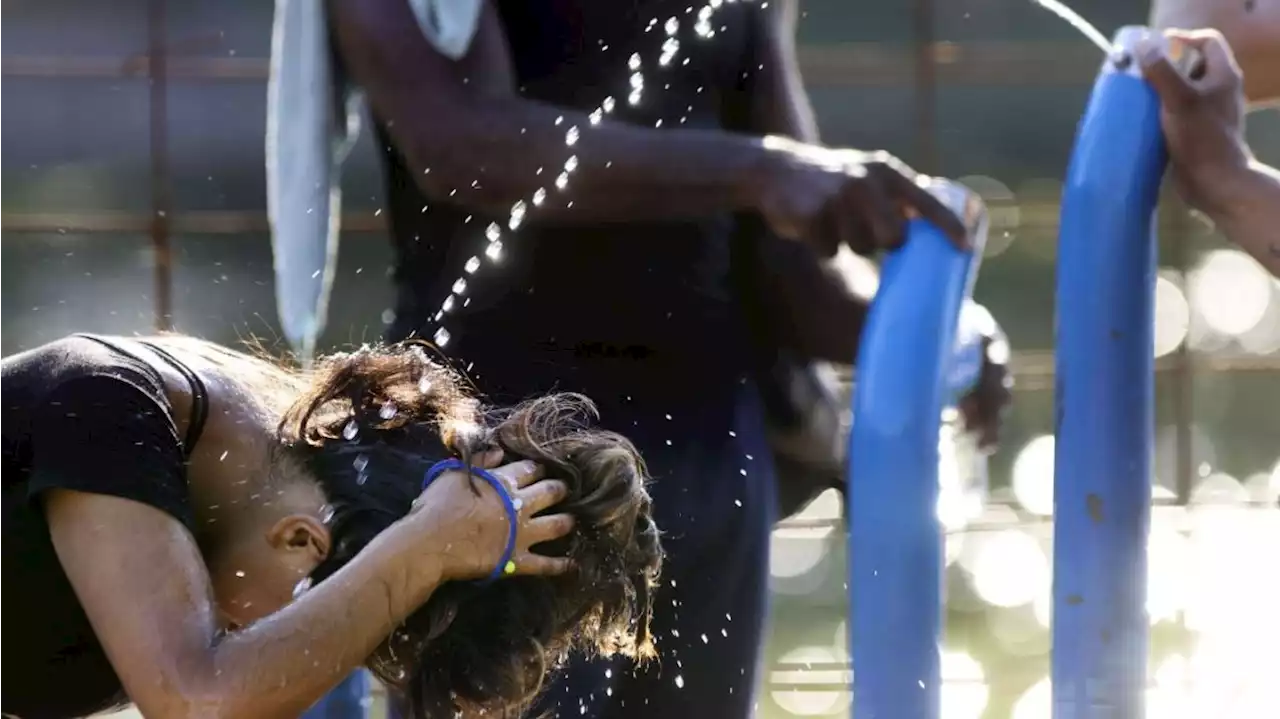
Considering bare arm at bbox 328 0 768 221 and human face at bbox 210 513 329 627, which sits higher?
bare arm at bbox 328 0 768 221

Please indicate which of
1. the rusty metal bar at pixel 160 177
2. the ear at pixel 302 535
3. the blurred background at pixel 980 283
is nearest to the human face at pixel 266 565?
the ear at pixel 302 535

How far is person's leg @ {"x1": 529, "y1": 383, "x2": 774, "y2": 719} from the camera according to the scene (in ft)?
5.43

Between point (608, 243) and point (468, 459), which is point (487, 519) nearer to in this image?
point (468, 459)

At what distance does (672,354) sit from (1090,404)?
18.3 inches

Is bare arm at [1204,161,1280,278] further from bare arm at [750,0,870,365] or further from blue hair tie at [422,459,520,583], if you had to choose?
blue hair tie at [422,459,520,583]

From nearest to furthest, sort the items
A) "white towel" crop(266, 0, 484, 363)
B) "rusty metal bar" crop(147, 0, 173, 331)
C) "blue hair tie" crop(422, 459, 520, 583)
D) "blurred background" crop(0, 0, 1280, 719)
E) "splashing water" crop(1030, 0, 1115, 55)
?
"blue hair tie" crop(422, 459, 520, 583), "splashing water" crop(1030, 0, 1115, 55), "white towel" crop(266, 0, 484, 363), "rusty metal bar" crop(147, 0, 173, 331), "blurred background" crop(0, 0, 1280, 719)

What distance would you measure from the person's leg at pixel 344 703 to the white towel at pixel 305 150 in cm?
31

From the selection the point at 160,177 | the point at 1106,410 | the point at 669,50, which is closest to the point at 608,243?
the point at 669,50

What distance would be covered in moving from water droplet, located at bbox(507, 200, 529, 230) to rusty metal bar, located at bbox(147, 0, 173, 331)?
2.25 m

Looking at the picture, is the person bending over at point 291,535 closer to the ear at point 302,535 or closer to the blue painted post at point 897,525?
the ear at point 302,535

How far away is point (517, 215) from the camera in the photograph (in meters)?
1.65

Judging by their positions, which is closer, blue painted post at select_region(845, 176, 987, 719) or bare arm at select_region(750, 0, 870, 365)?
blue painted post at select_region(845, 176, 987, 719)

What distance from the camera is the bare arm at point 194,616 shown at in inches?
53.7

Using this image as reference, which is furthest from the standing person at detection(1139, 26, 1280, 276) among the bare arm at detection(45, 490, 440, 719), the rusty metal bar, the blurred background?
the rusty metal bar
